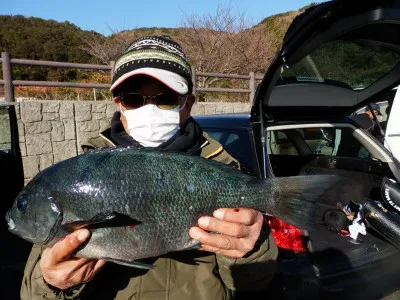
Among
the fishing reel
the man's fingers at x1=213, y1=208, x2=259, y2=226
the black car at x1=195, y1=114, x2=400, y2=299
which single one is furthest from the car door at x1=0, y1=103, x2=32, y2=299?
the fishing reel

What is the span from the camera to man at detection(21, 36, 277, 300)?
1.67 metres

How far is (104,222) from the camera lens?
1607 mm

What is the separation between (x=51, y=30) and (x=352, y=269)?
114ft

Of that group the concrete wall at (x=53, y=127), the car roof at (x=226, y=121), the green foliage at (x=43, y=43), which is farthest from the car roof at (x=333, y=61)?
the green foliage at (x=43, y=43)

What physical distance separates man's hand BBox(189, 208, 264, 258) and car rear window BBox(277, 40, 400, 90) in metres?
2.46

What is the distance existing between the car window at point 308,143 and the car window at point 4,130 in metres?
2.97

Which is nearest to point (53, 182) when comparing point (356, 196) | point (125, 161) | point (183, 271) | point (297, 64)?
point (125, 161)

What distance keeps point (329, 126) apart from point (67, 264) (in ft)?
11.1

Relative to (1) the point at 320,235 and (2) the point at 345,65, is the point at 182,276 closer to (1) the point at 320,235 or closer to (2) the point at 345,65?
(1) the point at 320,235

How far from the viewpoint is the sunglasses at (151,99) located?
204cm

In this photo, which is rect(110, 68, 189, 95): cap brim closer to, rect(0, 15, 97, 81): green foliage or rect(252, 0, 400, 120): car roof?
rect(252, 0, 400, 120): car roof

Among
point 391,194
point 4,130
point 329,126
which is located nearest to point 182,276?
point 391,194

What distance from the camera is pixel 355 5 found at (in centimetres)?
340

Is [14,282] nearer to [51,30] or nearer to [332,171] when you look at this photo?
[332,171]
